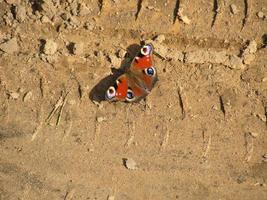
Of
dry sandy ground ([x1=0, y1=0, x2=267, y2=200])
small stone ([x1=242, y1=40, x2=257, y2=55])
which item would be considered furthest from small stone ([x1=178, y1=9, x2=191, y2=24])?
small stone ([x1=242, y1=40, x2=257, y2=55])

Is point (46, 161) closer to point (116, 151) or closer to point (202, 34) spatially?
point (116, 151)

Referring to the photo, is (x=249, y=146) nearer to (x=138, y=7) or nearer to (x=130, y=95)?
(x=130, y=95)

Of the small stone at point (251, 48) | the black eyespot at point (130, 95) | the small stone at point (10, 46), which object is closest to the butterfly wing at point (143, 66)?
the black eyespot at point (130, 95)

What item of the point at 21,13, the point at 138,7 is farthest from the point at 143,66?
the point at 21,13

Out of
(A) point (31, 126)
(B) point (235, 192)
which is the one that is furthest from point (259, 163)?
(A) point (31, 126)

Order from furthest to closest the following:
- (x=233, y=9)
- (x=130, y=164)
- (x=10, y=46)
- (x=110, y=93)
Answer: (x=10, y=46), (x=233, y=9), (x=130, y=164), (x=110, y=93)

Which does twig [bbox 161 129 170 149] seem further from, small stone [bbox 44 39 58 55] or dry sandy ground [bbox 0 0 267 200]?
small stone [bbox 44 39 58 55]
